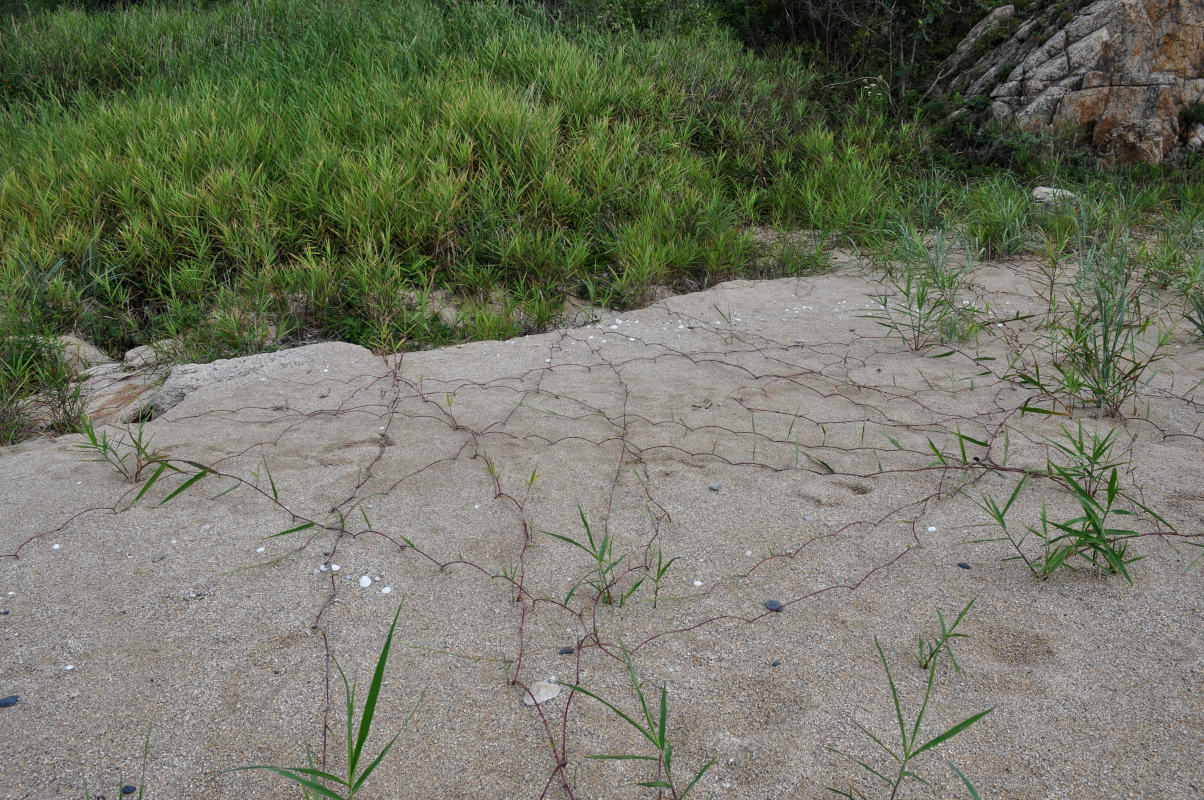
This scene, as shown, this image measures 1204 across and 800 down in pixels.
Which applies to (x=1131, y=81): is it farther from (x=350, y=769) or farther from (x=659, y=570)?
(x=350, y=769)

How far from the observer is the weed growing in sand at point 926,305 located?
3176mm

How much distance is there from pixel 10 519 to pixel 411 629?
4.08ft

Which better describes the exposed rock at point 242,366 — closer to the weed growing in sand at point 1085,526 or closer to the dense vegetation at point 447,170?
the dense vegetation at point 447,170

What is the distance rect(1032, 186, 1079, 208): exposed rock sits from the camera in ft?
15.1

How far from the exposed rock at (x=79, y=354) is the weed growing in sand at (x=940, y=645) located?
330 cm

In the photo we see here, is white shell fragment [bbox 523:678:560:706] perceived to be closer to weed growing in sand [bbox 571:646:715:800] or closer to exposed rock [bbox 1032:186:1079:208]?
weed growing in sand [bbox 571:646:715:800]

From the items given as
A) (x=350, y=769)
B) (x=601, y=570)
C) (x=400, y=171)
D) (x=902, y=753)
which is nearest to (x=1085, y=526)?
(x=902, y=753)

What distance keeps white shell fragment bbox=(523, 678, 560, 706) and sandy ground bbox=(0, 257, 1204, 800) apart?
0.02m

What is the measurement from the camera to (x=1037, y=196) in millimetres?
4836

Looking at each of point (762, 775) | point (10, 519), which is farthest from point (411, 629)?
point (10, 519)

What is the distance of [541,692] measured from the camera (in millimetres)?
1496

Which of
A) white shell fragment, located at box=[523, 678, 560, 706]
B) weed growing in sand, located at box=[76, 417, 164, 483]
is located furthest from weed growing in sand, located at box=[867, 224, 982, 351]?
weed growing in sand, located at box=[76, 417, 164, 483]

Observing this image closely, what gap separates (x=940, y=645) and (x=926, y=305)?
7.89 feet

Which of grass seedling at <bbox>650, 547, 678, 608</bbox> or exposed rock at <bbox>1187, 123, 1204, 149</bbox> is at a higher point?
exposed rock at <bbox>1187, 123, 1204, 149</bbox>
